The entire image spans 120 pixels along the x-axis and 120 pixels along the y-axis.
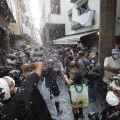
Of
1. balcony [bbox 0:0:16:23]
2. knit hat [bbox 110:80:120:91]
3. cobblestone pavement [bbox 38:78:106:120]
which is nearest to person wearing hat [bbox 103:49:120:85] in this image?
cobblestone pavement [bbox 38:78:106:120]

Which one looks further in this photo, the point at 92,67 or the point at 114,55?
the point at 92,67

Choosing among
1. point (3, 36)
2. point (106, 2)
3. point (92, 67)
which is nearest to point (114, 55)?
point (92, 67)

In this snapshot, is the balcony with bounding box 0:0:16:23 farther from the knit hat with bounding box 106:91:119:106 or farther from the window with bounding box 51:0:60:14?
the window with bounding box 51:0:60:14

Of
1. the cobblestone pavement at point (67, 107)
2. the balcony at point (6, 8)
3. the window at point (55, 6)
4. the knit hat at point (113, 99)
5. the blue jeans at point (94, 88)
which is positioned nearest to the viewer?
the knit hat at point (113, 99)

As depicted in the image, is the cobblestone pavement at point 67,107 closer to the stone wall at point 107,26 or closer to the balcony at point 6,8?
the stone wall at point 107,26

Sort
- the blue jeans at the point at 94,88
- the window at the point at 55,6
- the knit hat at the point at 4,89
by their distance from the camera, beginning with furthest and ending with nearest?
the window at the point at 55,6
the blue jeans at the point at 94,88
the knit hat at the point at 4,89

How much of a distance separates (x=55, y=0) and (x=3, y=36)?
14845 millimetres

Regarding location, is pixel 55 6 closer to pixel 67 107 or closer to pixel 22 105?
pixel 67 107

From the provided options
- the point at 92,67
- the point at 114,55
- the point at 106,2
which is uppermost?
the point at 106,2

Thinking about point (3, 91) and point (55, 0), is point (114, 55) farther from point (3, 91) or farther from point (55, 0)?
point (55, 0)

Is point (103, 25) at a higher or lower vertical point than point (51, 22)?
lower

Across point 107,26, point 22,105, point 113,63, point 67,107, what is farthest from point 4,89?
point 107,26

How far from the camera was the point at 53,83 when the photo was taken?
17.0 feet

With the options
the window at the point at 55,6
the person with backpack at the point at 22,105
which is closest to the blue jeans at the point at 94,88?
the person with backpack at the point at 22,105
